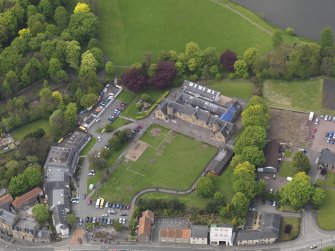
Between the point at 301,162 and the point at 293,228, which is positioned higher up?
the point at 301,162

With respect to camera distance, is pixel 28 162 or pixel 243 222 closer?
pixel 243 222

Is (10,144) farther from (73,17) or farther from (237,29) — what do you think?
(237,29)

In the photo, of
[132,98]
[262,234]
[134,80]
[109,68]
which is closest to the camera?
[262,234]

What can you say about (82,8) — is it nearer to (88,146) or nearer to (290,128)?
(88,146)

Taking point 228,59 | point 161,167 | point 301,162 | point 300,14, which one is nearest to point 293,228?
point 301,162

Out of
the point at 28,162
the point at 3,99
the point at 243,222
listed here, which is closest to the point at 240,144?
the point at 243,222

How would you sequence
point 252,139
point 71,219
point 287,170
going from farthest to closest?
point 252,139 < point 287,170 < point 71,219

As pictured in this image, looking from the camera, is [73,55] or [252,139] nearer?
[252,139]

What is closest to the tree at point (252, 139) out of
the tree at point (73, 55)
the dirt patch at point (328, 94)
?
the dirt patch at point (328, 94)
